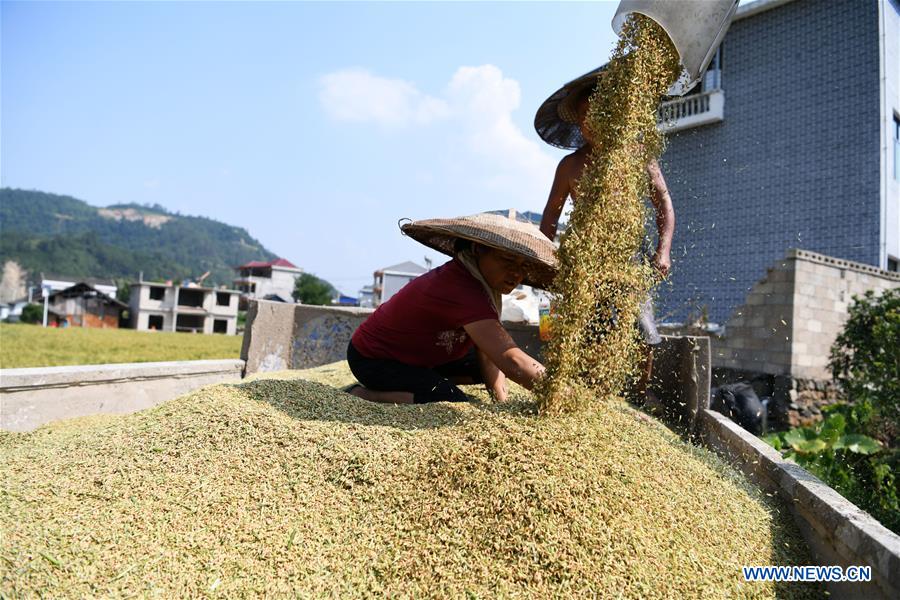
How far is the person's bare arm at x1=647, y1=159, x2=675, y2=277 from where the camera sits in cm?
264

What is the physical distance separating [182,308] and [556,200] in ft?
153

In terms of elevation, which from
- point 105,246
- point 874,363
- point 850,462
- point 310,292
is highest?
point 105,246

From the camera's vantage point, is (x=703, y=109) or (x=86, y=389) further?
(x=703, y=109)

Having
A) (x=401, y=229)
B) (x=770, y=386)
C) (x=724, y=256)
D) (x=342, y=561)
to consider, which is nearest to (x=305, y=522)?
(x=342, y=561)

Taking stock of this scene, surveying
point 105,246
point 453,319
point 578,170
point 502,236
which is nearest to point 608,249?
point 502,236

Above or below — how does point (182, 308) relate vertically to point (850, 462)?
above

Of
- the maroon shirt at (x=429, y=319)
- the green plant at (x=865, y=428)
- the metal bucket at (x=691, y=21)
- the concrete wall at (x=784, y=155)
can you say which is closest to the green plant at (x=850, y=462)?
the green plant at (x=865, y=428)

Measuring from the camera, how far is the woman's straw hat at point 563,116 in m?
2.77

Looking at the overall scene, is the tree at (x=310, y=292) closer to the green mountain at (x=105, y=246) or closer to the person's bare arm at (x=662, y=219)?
the person's bare arm at (x=662, y=219)

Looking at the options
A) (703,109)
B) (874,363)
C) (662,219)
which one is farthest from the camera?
(703,109)

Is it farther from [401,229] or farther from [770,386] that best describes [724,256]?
[401,229]

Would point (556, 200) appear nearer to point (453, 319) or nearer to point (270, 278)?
point (453, 319)

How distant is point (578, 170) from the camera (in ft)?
9.57

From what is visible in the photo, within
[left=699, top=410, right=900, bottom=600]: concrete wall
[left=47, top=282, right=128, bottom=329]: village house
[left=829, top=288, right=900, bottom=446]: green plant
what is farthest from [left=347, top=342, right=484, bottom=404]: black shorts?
[left=47, top=282, right=128, bottom=329]: village house
